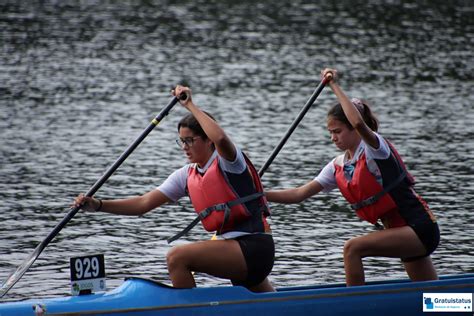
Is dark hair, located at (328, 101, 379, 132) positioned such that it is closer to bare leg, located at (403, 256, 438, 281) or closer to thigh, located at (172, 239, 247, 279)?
bare leg, located at (403, 256, 438, 281)

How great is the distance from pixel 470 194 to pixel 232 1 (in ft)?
67.1

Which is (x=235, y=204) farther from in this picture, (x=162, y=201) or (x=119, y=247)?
(x=119, y=247)

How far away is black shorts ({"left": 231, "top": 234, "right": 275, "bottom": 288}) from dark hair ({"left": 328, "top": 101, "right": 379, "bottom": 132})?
0.85m

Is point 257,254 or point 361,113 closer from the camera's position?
point 257,254

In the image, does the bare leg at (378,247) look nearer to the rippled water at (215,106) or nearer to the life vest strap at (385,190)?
the life vest strap at (385,190)

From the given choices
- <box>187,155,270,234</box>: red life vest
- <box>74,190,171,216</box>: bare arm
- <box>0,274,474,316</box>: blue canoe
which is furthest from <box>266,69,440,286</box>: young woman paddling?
<box>74,190,171,216</box>: bare arm

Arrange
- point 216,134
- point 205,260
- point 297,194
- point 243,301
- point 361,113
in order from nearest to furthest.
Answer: point 216,134 → point 205,260 → point 243,301 → point 361,113 → point 297,194

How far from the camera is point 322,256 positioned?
35.9ft

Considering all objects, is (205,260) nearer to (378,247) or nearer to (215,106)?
(378,247)

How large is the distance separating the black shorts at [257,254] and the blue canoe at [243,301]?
0.41 ft

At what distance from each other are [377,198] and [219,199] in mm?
1019

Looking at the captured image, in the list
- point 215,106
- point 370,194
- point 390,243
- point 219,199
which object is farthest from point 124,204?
point 215,106

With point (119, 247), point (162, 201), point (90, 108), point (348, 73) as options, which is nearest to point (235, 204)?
point (162, 201)

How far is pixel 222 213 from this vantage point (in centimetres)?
780
